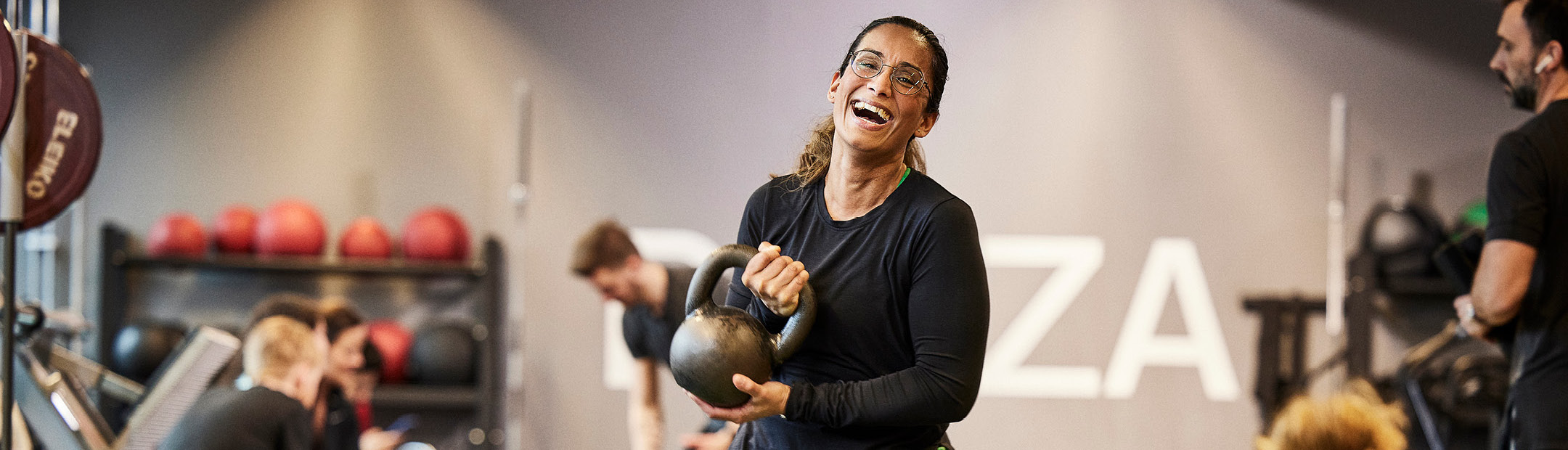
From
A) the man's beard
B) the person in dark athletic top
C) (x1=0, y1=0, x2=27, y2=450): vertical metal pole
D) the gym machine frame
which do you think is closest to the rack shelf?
the gym machine frame

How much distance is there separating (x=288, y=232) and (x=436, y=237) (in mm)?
687

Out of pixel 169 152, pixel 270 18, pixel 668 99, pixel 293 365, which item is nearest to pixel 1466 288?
pixel 668 99

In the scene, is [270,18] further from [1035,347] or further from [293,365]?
[1035,347]

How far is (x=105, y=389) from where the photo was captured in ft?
→ 11.0

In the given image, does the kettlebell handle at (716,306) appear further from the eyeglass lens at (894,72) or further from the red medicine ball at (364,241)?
the red medicine ball at (364,241)

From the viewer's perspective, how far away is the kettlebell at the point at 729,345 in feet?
5.03

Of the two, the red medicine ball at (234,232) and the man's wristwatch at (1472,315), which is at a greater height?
the man's wristwatch at (1472,315)

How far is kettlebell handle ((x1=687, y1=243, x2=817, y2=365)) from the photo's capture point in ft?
5.10

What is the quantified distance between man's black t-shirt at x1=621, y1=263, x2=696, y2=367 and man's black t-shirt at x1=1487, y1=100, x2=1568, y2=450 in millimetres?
2237

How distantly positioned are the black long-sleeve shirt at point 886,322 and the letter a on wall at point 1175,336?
401 cm

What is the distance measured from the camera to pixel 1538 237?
90.0 inches

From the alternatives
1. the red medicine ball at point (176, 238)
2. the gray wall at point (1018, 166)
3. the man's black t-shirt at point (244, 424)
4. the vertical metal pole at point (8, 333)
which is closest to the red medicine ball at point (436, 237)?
the gray wall at point (1018, 166)

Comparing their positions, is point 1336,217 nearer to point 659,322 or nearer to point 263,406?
point 659,322

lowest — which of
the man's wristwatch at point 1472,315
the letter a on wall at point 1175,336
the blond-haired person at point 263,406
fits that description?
the letter a on wall at point 1175,336
